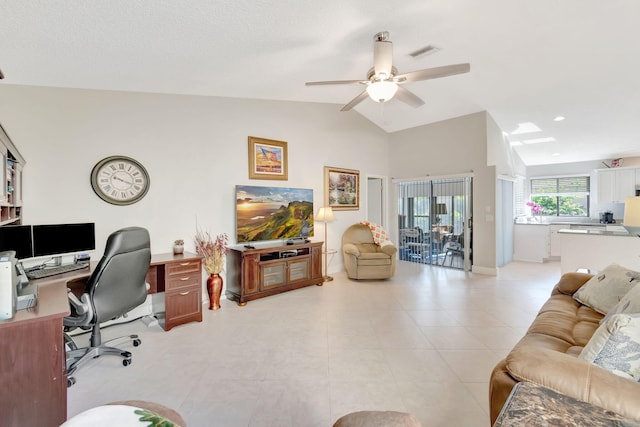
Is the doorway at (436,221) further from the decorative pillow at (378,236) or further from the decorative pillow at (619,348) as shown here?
the decorative pillow at (619,348)

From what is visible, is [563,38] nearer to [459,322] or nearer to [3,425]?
[459,322]

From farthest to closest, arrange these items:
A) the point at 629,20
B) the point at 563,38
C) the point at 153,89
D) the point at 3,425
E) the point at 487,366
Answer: the point at 153,89 → the point at 563,38 → the point at 629,20 → the point at 487,366 → the point at 3,425

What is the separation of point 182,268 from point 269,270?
4.13 feet

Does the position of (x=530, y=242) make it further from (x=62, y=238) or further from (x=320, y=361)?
(x=62, y=238)

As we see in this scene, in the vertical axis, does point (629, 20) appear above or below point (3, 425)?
above

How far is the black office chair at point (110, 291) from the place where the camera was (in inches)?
85.4

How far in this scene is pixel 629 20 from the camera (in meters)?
2.62

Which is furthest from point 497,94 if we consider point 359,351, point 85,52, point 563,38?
point 85,52

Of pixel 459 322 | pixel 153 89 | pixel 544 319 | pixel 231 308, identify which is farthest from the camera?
pixel 231 308

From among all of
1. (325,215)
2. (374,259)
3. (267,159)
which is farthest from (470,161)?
(267,159)

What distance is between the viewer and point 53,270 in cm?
241

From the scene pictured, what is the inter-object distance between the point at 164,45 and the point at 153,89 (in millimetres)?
1051

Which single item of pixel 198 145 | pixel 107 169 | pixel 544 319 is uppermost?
pixel 198 145

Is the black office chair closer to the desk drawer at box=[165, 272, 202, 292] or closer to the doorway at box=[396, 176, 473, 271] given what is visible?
the desk drawer at box=[165, 272, 202, 292]
